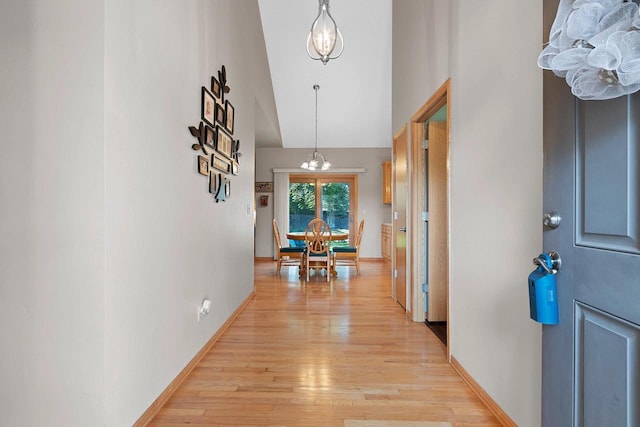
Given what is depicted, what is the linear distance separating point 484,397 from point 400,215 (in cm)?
220

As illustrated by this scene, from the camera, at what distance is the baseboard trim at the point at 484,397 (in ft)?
5.41

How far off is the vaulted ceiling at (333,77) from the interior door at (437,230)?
2.73 metres

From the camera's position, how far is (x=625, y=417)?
2.84 feet

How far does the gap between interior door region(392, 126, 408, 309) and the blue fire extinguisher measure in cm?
249

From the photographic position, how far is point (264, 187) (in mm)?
7711

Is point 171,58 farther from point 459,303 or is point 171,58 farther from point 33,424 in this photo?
point 459,303

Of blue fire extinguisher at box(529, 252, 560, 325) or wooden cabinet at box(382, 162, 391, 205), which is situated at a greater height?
wooden cabinet at box(382, 162, 391, 205)

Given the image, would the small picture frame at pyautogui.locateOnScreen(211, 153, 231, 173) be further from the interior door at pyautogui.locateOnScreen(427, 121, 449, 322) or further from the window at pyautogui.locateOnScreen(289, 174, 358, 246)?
the window at pyautogui.locateOnScreen(289, 174, 358, 246)

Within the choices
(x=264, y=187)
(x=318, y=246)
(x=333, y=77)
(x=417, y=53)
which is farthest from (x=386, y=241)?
(x=417, y=53)

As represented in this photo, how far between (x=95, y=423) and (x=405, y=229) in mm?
2906

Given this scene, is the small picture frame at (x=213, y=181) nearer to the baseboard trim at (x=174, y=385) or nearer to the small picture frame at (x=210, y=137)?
the small picture frame at (x=210, y=137)

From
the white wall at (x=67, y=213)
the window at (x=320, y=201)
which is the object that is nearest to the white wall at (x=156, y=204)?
the white wall at (x=67, y=213)

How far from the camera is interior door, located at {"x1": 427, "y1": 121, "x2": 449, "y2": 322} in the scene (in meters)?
3.26

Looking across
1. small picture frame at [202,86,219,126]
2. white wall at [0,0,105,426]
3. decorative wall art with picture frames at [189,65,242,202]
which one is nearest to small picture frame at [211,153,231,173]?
decorative wall art with picture frames at [189,65,242,202]
